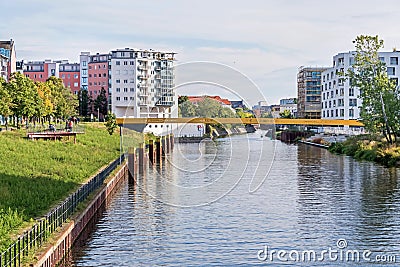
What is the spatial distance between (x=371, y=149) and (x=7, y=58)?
42.9 m

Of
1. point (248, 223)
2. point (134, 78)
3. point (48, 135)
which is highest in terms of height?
point (134, 78)

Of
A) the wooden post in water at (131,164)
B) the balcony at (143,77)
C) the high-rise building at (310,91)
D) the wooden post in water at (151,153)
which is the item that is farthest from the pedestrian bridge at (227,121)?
the high-rise building at (310,91)

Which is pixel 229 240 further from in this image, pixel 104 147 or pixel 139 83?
pixel 139 83

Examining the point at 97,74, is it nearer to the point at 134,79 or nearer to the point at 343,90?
the point at 134,79

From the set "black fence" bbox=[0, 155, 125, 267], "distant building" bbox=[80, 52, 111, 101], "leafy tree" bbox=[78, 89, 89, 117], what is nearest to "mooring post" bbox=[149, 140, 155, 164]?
"black fence" bbox=[0, 155, 125, 267]

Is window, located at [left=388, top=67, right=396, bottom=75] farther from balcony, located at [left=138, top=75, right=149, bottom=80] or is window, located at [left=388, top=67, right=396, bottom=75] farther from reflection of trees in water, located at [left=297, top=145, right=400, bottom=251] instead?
reflection of trees in water, located at [left=297, top=145, right=400, bottom=251]

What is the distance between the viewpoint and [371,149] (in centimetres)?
4819

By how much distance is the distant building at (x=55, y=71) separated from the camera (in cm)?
11869

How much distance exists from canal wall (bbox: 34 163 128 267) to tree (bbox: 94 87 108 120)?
7567cm

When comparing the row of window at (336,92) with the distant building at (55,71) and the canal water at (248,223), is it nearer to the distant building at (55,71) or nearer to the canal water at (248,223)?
the canal water at (248,223)

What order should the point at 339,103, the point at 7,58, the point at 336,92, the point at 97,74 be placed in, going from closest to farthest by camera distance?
the point at 7,58 < the point at 339,103 < the point at 336,92 < the point at 97,74

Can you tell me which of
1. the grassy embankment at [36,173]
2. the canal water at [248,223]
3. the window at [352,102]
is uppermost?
the window at [352,102]

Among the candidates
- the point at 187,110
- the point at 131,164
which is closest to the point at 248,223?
the point at 131,164

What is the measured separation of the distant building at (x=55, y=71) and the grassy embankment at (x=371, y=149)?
6991 cm
